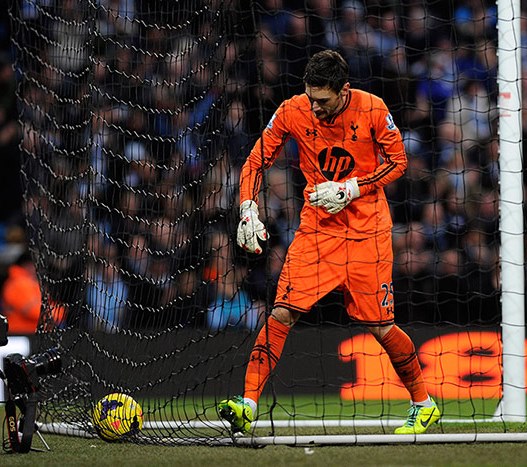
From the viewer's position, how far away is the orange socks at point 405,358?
666 cm

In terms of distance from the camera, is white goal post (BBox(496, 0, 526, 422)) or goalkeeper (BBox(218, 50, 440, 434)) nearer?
goalkeeper (BBox(218, 50, 440, 434))

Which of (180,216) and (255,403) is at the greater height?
(180,216)

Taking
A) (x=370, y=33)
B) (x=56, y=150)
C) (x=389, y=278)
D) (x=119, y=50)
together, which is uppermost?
(x=370, y=33)

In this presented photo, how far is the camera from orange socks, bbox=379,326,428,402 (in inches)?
262

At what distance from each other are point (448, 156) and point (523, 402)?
372cm

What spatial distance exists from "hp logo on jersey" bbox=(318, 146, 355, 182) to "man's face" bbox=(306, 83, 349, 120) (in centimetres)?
20

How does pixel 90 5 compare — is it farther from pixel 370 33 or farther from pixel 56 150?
pixel 370 33

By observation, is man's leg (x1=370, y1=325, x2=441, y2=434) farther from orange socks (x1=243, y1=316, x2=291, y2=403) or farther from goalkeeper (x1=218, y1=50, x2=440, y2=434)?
orange socks (x1=243, y1=316, x2=291, y2=403)

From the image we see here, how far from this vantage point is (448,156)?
428 inches

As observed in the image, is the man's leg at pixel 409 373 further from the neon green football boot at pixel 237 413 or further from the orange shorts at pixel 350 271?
the neon green football boot at pixel 237 413

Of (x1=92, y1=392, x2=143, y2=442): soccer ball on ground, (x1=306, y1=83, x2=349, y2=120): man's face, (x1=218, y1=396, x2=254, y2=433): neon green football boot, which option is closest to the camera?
(x1=218, y1=396, x2=254, y2=433): neon green football boot

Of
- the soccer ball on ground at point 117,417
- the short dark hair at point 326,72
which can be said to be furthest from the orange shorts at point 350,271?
the soccer ball on ground at point 117,417

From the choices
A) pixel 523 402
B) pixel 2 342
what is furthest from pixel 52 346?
pixel 523 402

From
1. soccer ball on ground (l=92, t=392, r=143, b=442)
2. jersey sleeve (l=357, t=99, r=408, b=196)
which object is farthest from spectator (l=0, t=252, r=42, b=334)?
jersey sleeve (l=357, t=99, r=408, b=196)
